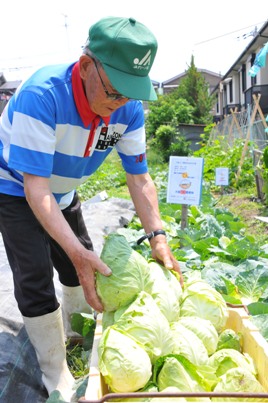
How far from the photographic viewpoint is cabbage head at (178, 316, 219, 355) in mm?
2043

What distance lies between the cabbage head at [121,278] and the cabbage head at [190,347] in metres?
0.25

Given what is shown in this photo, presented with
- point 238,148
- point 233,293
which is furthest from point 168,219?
point 238,148

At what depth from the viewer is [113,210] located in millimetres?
7410

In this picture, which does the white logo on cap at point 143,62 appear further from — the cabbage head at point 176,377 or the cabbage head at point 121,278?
the cabbage head at point 176,377

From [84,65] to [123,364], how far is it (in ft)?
4.51

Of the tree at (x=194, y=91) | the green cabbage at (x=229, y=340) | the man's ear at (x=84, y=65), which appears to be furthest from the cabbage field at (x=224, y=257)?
the tree at (x=194, y=91)

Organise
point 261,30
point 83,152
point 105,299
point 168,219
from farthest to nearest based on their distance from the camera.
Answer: point 261,30
point 168,219
point 83,152
point 105,299

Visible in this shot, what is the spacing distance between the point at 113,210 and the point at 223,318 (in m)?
5.24

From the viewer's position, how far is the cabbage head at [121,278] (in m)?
2.01

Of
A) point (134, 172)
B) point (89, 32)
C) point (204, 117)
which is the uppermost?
point (204, 117)

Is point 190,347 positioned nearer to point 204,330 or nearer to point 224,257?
point 204,330

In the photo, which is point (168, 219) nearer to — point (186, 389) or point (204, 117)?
point (186, 389)

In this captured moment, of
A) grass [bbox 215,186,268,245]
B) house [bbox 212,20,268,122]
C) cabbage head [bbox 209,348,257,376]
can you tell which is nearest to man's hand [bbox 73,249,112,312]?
cabbage head [bbox 209,348,257,376]

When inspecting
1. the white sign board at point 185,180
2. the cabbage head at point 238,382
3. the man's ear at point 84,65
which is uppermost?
the man's ear at point 84,65
